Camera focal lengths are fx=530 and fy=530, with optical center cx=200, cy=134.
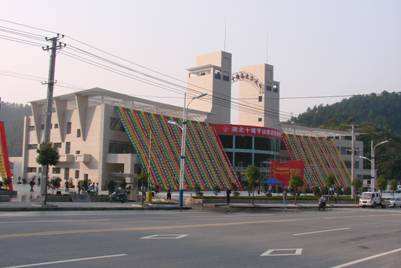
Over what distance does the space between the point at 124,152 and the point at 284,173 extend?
3095 centimetres

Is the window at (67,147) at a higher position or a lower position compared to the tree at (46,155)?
higher

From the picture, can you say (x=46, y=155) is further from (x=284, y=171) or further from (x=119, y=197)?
(x=284, y=171)

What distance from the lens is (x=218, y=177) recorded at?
2849 inches

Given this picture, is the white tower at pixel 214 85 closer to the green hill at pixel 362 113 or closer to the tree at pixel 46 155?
the green hill at pixel 362 113

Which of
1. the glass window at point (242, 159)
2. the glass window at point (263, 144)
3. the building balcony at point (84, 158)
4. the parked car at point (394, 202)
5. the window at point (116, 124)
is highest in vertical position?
the window at point (116, 124)

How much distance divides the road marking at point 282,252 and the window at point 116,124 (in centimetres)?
5926

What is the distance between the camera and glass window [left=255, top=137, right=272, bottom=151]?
81.3 meters

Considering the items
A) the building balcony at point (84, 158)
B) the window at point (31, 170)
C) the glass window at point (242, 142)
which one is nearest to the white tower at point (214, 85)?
the glass window at point (242, 142)

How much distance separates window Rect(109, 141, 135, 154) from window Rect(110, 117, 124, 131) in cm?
193

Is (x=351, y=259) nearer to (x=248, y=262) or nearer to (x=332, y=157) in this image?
(x=248, y=262)

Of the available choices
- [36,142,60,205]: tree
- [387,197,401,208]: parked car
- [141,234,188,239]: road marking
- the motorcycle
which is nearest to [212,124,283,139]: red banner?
→ [387,197,401,208]: parked car

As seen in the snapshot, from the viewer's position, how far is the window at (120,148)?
7162 cm

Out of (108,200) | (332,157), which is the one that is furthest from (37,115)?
(332,157)

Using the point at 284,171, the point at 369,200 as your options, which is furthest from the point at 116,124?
the point at 369,200
